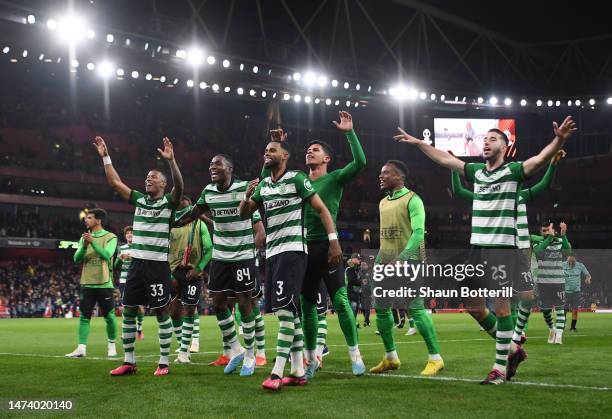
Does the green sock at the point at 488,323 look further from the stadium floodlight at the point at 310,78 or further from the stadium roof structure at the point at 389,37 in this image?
the stadium floodlight at the point at 310,78

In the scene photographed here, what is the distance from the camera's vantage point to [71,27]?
26359 mm

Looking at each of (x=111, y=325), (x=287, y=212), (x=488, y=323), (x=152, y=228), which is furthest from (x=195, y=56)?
(x=488, y=323)

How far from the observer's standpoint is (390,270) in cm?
1001

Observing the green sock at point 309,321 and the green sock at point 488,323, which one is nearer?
the green sock at point 309,321

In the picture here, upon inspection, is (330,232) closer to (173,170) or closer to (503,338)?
(503,338)

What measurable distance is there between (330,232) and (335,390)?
154 centimetres

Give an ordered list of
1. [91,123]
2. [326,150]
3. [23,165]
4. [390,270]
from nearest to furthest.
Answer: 1. [326,150]
2. [390,270]
3. [23,165]
4. [91,123]

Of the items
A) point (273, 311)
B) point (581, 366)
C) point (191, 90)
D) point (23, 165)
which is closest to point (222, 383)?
point (273, 311)

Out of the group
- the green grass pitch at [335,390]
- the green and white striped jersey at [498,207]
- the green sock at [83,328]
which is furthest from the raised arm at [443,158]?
the green sock at [83,328]

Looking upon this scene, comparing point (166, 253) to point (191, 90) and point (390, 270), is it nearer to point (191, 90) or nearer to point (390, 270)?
point (390, 270)

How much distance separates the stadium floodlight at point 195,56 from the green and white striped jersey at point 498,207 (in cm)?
2495

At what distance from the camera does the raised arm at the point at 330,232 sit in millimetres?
7004

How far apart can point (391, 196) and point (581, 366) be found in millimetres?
3227

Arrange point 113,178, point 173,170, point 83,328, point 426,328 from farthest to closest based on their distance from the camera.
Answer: point 83,328
point 113,178
point 426,328
point 173,170
